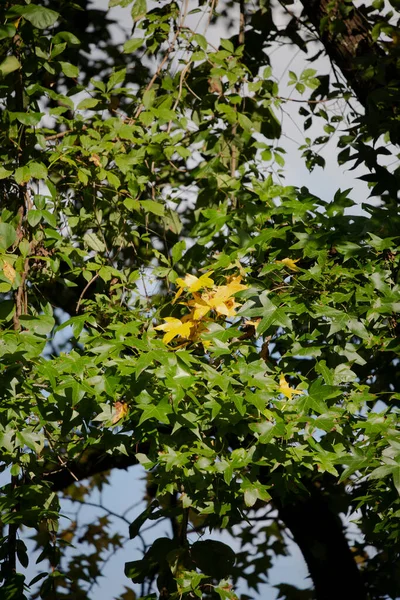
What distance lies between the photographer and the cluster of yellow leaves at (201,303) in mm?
1911

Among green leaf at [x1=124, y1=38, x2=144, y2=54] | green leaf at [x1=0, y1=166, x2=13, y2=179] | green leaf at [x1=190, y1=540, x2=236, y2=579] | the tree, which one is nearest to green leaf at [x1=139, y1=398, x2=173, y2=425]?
the tree

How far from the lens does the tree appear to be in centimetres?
184

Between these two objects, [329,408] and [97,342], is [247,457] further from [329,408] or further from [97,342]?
[97,342]

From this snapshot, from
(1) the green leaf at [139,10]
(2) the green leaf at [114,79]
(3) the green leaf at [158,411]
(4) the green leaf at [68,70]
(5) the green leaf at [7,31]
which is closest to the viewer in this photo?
(3) the green leaf at [158,411]

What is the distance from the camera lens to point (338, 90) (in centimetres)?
311

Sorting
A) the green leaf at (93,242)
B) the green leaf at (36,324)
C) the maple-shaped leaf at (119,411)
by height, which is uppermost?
the green leaf at (93,242)

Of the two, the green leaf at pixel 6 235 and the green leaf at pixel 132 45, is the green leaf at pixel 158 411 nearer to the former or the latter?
the green leaf at pixel 6 235

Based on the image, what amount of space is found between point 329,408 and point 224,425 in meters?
0.26

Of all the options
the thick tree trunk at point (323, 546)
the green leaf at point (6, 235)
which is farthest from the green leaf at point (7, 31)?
the thick tree trunk at point (323, 546)

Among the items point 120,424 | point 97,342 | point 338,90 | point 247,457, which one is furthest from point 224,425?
point 338,90

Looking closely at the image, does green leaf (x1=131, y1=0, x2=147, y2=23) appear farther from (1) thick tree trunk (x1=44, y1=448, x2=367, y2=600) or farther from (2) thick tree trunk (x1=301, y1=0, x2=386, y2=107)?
(1) thick tree trunk (x1=44, y1=448, x2=367, y2=600)

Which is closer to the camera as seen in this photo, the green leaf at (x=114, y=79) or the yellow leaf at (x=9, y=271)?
the yellow leaf at (x=9, y=271)

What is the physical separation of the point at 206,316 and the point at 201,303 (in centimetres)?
7

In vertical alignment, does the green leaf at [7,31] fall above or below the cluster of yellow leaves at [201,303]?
above
